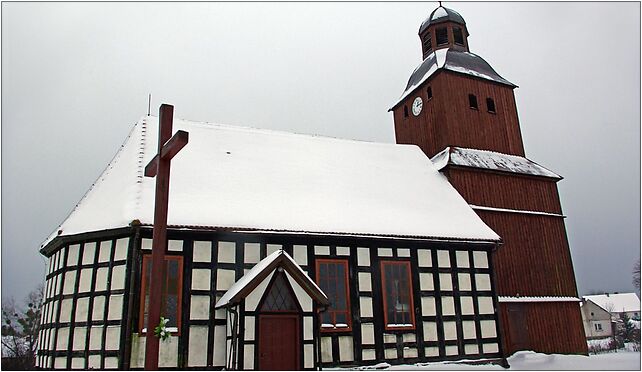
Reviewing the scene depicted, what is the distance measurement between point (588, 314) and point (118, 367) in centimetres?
6612

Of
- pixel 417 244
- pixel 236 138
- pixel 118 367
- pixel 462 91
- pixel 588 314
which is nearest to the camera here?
pixel 118 367

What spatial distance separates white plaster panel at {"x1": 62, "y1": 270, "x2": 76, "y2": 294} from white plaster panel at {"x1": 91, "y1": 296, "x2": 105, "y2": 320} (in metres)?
0.91

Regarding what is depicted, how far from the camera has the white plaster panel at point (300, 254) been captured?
14398 millimetres

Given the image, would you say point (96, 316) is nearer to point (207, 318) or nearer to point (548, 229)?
point (207, 318)

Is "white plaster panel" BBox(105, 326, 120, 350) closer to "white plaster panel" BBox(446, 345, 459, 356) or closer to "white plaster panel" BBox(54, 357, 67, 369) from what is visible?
"white plaster panel" BBox(54, 357, 67, 369)

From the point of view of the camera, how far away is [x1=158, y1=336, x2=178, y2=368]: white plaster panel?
1240cm

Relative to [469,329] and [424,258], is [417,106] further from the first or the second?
[469,329]

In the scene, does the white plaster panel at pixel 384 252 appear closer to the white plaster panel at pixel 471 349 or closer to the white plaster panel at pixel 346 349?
the white plaster panel at pixel 346 349

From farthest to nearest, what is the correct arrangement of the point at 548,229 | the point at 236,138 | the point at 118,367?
the point at 548,229 < the point at 236,138 < the point at 118,367

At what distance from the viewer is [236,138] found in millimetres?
18000

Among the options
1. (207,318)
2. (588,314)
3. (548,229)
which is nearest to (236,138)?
(207,318)

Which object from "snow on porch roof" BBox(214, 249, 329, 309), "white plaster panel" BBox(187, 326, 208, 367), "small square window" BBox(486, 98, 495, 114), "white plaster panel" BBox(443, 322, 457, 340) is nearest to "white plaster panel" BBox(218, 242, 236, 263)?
"snow on porch roof" BBox(214, 249, 329, 309)

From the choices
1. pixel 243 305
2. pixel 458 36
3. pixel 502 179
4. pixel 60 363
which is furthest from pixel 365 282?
pixel 458 36

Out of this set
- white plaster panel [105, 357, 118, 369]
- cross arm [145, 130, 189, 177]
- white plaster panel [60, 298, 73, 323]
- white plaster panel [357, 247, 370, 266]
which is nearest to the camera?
cross arm [145, 130, 189, 177]
